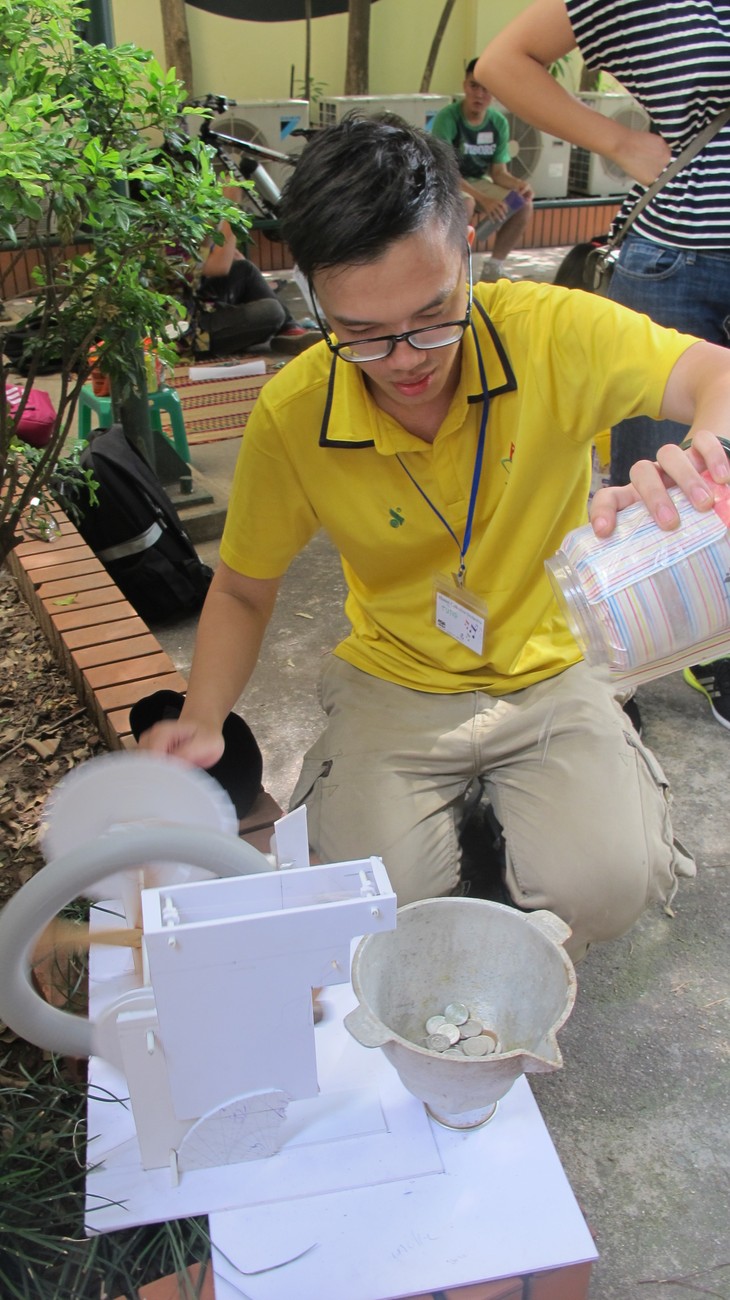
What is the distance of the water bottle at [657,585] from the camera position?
45.9 inches

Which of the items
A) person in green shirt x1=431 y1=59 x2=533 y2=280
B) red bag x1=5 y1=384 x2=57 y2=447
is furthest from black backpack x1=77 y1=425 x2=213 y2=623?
person in green shirt x1=431 y1=59 x2=533 y2=280

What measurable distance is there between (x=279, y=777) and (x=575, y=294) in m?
1.37

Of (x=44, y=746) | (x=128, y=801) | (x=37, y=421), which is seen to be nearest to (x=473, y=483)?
(x=128, y=801)

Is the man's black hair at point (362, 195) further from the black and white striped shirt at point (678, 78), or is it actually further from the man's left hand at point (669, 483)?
the black and white striped shirt at point (678, 78)

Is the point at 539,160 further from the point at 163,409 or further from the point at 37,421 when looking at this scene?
the point at 37,421

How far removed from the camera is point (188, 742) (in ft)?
5.32

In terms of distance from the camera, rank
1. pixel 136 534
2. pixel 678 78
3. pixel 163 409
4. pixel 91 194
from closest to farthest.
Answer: pixel 91 194, pixel 678 78, pixel 136 534, pixel 163 409

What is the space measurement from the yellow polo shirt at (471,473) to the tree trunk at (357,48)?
8.37 m

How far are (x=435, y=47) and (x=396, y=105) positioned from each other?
0.98 meters

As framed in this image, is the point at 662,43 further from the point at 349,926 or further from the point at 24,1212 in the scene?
the point at 24,1212

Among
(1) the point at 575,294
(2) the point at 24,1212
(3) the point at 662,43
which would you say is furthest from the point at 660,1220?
(3) the point at 662,43

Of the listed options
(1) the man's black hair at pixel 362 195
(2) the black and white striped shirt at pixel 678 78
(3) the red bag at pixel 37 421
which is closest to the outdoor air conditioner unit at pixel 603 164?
(3) the red bag at pixel 37 421

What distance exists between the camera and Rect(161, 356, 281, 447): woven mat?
477 cm

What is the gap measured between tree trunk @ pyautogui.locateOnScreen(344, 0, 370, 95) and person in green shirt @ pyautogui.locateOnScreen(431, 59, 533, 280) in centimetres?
198
